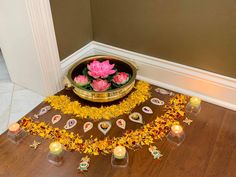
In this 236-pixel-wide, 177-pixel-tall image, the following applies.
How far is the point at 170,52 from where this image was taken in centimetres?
151

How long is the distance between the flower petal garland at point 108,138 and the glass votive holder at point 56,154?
Answer: 0.06m

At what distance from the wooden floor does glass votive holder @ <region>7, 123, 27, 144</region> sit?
23mm

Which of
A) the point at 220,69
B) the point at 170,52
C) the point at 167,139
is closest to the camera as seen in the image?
the point at 167,139

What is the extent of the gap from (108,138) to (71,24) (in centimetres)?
77

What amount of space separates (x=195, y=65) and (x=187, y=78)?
99 millimetres

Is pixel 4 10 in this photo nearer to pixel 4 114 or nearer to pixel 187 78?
pixel 4 114

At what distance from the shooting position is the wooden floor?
106cm

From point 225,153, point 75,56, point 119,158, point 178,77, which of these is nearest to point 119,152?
point 119,158

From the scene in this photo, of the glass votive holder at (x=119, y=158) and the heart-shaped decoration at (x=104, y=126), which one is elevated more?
the glass votive holder at (x=119, y=158)

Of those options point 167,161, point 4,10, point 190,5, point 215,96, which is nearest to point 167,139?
point 167,161

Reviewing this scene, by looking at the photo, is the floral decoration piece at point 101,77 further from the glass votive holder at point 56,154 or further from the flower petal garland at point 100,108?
the glass votive holder at point 56,154

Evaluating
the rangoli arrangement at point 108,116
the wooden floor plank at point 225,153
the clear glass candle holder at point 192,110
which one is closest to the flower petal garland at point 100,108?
the rangoli arrangement at point 108,116

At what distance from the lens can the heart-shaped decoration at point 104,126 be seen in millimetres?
1261

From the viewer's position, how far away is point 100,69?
1453 millimetres
